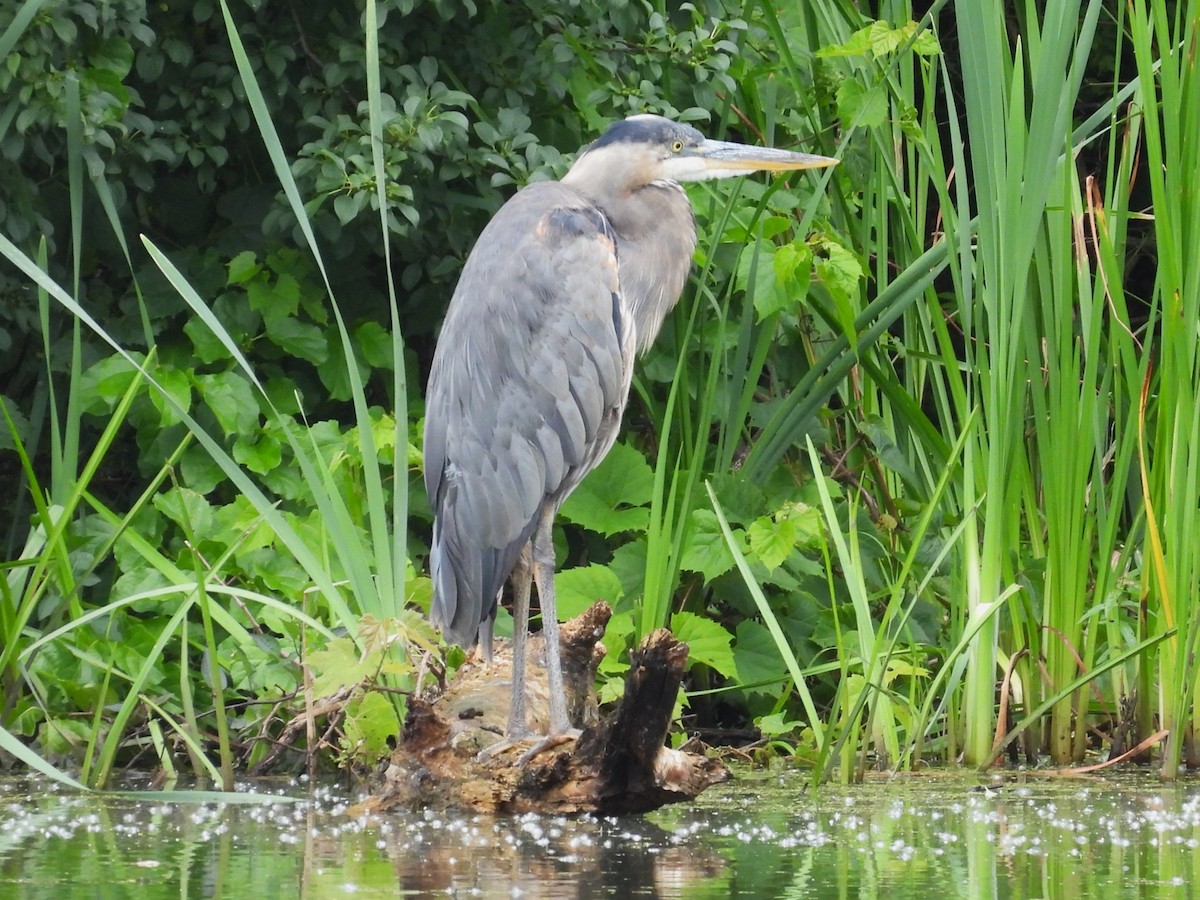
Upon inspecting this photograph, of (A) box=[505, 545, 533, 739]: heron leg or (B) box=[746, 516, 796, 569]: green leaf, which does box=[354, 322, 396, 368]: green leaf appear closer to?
(A) box=[505, 545, 533, 739]: heron leg

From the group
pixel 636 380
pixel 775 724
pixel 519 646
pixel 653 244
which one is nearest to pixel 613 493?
pixel 636 380

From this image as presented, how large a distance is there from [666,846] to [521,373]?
1.52 meters

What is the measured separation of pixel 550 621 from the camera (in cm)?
396

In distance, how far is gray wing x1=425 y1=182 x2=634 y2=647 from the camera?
416 cm

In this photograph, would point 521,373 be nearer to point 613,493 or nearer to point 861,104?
point 613,493

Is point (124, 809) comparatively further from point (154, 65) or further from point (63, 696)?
point (154, 65)

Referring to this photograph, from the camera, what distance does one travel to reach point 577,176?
4.64 metres

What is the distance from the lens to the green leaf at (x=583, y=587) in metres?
4.61

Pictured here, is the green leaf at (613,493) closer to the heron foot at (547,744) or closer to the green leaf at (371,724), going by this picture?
the green leaf at (371,724)

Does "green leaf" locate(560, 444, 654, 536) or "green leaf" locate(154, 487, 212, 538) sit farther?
"green leaf" locate(560, 444, 654, 536)

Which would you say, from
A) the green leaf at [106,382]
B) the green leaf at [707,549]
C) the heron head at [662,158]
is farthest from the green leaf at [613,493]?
the green leaf at [106,382]

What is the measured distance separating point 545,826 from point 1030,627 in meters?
1.46

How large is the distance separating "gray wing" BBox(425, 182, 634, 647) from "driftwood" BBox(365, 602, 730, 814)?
0.66m

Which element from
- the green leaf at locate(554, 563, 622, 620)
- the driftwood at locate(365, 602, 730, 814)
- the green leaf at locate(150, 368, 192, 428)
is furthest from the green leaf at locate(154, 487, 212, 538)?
the driftwood at locate(365, 602, 730, 814)
